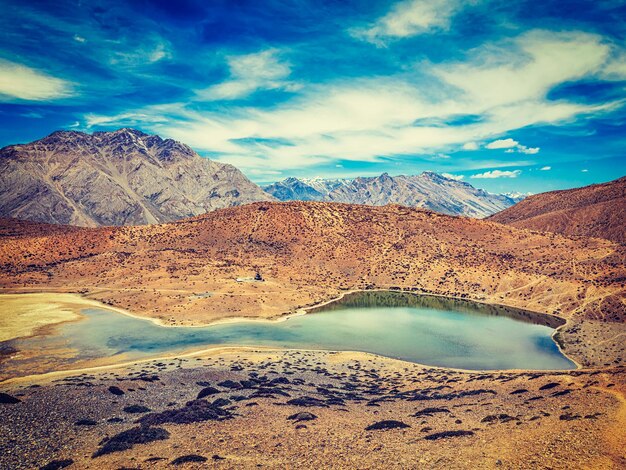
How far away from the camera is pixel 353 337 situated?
203 feet

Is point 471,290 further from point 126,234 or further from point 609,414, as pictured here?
point 126,234

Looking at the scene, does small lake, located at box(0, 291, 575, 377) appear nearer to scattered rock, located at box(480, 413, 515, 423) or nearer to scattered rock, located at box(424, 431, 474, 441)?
scattered rock, located at box(480, 413, 515, 423)

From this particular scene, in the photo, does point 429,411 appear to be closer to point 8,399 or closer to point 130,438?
point 130,438

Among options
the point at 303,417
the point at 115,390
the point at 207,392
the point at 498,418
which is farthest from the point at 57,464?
the point at 498,418

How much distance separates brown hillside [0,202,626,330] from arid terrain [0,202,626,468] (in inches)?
24.7

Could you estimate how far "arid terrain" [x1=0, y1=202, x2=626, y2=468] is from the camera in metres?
21.0

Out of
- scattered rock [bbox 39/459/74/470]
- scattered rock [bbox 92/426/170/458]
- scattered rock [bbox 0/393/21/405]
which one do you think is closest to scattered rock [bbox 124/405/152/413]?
scattered rock [bbox 92/426/170/458]

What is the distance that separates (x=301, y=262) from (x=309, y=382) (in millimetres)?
76079

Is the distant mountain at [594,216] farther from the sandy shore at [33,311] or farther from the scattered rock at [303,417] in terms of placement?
the sandy shore at [33,311]

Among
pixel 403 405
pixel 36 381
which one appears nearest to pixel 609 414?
pixel 403 405

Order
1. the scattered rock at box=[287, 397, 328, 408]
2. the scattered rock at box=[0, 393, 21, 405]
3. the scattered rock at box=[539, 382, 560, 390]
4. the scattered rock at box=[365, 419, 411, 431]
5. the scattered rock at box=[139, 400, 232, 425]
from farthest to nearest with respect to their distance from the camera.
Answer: the scattered rock at box=[539, 382, 560, 390] < the scattered rock at box=[287, 397, 328, 408] < the scattered rock at box=[0, 393, 21, 405] < the scattered rock at box=[139, 400, 232, 425] < the scattered rock at box=[365, 419, 411, 431]

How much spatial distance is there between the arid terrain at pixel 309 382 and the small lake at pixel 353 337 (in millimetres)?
4497

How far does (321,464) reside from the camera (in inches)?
777

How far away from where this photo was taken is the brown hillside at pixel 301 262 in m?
83.3
